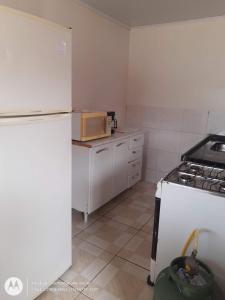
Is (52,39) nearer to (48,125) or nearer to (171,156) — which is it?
(48,125)

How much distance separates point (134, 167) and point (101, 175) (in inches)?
30.9

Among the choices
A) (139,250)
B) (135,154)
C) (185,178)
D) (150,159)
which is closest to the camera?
(185,178)

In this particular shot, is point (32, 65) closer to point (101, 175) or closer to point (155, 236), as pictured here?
point (155, 236)

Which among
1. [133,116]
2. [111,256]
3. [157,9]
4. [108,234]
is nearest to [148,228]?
[108,234]

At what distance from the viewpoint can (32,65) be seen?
3.99 ft

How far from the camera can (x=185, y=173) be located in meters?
1.58

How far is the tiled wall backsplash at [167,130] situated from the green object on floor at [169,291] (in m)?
2.18

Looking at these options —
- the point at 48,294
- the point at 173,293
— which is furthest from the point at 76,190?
the point at 173,293

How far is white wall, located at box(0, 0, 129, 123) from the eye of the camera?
2.23m

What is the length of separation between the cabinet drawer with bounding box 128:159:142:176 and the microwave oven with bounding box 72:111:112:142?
0.66 metres

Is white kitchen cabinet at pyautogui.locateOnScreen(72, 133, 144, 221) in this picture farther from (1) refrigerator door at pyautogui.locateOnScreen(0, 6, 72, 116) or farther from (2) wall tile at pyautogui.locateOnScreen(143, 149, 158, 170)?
(1) refrigerator door at pyautogui.locateOnScreen(0, 6, 72, 116)

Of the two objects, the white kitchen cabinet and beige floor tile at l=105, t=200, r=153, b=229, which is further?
beige floor tile at l=105, t=200, r=153, b=229

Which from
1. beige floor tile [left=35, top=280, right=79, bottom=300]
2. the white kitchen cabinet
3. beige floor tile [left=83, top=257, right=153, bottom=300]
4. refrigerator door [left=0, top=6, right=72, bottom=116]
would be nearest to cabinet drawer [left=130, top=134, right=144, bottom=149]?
the white kitchen cabinet

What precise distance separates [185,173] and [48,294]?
1.26 meters
